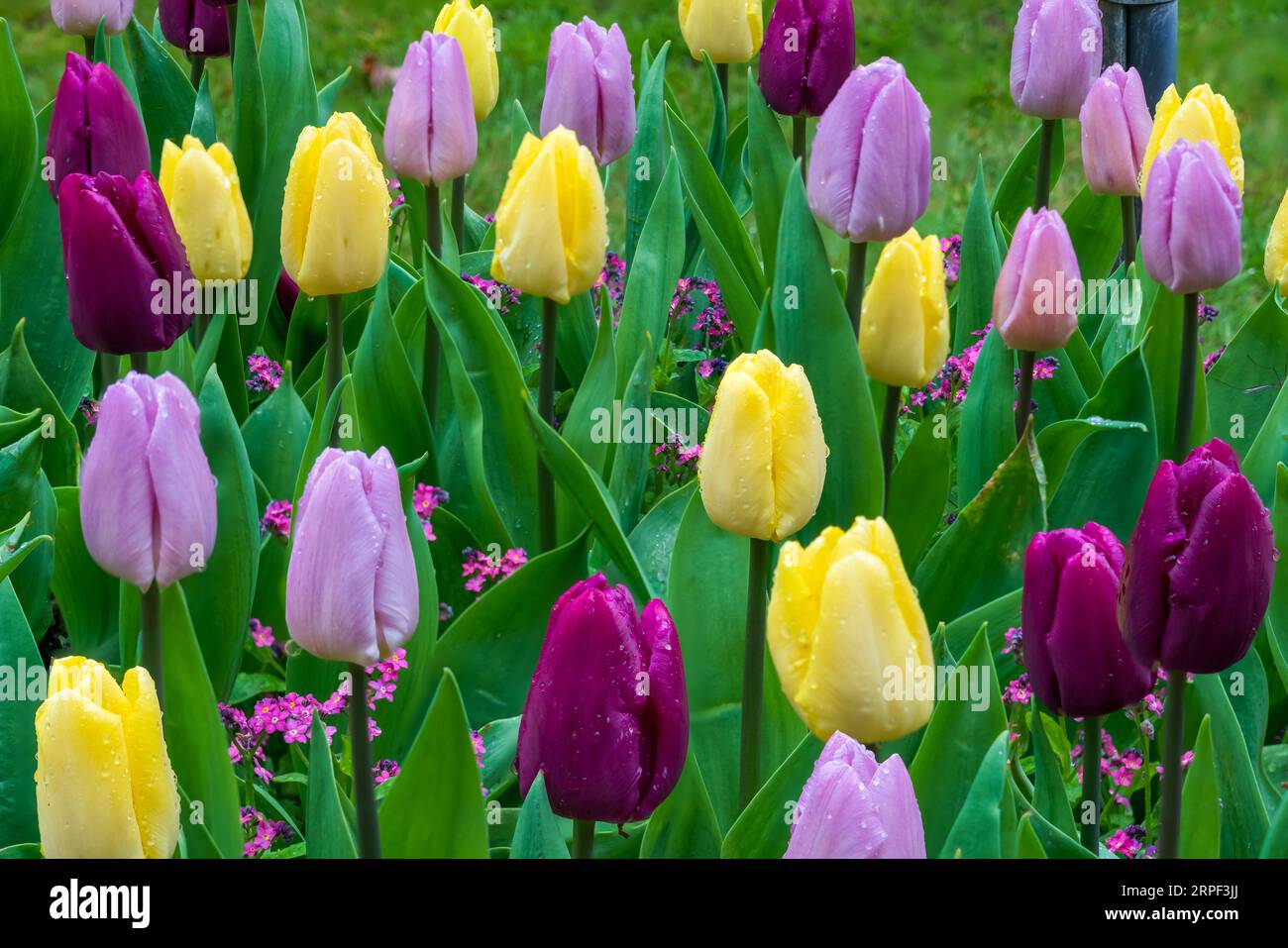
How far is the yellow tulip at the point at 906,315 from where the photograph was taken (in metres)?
2.18

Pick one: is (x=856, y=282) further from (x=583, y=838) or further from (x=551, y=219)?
(x=583, y=838)

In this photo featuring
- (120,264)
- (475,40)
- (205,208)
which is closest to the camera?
(120,264)

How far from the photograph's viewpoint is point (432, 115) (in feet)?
8.29

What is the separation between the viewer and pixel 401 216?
11.1 feet

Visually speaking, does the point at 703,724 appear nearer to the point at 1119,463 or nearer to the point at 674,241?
the point at 1119,463

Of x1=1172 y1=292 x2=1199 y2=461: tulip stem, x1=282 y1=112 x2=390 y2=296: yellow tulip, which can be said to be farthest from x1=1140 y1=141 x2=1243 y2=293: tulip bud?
x1=282 y1=112 x2=390 y2=296: yellow tulip

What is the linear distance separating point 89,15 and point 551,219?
4.16 feet

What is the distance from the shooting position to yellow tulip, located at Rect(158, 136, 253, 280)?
2287mm

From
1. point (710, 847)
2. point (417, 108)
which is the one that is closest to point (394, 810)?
point (710, 847)

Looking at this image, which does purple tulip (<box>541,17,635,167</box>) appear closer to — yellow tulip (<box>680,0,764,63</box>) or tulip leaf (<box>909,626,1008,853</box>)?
yellow tulip (<box>680,0,764,63</box>)

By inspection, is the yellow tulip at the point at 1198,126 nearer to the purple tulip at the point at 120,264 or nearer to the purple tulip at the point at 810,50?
the purple tulip at the point at 810,50

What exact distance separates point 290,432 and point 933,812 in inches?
46.2

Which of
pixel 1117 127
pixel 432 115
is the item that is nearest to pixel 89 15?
pixel 432 115

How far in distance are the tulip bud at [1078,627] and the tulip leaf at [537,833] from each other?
0.47m
